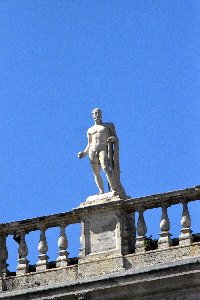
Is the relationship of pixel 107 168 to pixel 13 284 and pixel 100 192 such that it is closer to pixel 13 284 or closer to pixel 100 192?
pixel 100 192

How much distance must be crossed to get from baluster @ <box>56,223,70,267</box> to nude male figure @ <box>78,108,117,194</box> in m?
1.21

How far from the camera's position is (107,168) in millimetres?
22141

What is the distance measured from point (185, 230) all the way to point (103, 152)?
111 inches

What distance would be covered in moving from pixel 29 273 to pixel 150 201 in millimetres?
3072

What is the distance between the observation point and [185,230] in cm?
2069

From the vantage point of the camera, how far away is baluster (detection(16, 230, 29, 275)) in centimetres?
2203

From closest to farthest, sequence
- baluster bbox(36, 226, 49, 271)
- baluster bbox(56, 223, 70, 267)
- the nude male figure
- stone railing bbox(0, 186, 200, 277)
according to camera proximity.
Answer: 1. stone railing bbox(0, 186, 200, 277)
2. baluster bbox(56, 223, 70, 267)
3. baluster bbox(36, 226, 49, 271)
4. the nude male figure

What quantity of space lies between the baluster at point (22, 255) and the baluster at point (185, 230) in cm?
363

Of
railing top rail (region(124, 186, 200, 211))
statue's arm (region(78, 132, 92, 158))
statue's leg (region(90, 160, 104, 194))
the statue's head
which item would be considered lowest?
railing top rail (region(124, 186, 200, 211))

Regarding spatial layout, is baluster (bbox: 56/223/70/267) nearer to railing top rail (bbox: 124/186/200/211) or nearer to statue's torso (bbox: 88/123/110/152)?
railing top rail (bbox: 124/186/200/211)

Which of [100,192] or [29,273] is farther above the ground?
[100,192]

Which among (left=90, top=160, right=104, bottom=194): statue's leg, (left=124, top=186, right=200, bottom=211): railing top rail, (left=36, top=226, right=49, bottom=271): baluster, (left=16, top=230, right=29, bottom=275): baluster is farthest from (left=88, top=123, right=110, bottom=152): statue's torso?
(left=16, top=230, right=29, bottom=275): baluster

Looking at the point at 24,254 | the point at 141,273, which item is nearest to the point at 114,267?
the point at 141,273

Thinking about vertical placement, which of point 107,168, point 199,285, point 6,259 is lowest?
point 199,285
